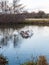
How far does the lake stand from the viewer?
3.04 meters

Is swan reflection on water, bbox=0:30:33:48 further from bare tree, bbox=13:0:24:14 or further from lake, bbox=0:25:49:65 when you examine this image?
bare tree, bbox=13:0:24:14

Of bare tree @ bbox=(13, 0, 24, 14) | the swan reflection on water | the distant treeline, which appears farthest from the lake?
bare tree @ bbox=(13, 0, 24, 14)

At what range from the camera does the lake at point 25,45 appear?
3039 mm

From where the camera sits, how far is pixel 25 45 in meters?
3.14

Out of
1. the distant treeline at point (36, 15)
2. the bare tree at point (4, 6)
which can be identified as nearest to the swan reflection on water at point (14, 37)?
the distant treeline at point (36, 15)

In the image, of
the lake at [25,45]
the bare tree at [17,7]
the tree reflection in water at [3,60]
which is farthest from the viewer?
the bare tree at [17,7]

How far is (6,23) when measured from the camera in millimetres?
3186

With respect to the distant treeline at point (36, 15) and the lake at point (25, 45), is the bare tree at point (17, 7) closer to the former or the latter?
the distant treeline at point (36, 15)

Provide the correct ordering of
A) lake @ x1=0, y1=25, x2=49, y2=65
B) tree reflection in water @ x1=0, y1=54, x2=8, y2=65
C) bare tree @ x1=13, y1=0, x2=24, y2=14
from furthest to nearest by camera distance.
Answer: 1. bare tree @ x1=13, y1=0, x2=24, y2=14
2. lake @ x1=0, y1=25, x2=49, y2=65
3. tree reflection in water @ x1=0, y1=54, x2=8, y2=65

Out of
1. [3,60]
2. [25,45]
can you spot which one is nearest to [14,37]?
[25,45]

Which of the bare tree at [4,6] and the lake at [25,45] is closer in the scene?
the lake at [25,45]

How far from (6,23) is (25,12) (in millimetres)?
338

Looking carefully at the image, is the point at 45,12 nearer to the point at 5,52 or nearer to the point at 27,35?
the point at 27,35

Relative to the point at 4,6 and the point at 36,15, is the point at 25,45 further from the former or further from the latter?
the point at 4,6
